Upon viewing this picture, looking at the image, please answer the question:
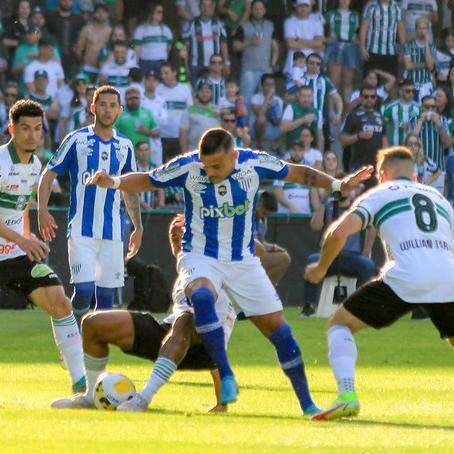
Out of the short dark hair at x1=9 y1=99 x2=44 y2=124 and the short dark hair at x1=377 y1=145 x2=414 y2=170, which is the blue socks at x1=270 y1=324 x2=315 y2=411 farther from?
the short dark hair at x1=9 y1=99 x2=44 y2=124

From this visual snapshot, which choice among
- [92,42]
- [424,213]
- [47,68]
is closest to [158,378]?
[424,213]

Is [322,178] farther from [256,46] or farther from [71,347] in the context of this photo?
[256,46]

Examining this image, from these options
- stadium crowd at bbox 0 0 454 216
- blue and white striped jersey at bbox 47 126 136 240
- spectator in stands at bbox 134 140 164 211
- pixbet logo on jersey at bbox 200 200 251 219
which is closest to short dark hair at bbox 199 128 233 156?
pixbet logo on jersey at bbox 200 200 251 219

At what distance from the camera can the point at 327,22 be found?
23531 mm

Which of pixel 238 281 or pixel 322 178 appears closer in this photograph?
pixel 238 281

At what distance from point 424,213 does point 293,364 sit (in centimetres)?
123

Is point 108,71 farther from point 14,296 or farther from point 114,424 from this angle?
point 114,424

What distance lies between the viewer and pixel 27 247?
31.6 ft

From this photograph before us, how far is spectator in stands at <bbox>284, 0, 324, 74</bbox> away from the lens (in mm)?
23172

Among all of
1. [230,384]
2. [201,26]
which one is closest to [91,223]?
[230,384]

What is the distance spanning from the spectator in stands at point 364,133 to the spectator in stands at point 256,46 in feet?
6.93

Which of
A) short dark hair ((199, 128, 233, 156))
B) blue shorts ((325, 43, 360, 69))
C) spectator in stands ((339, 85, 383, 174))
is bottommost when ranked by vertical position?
spectator in stands ((339, 85, 383, 174))

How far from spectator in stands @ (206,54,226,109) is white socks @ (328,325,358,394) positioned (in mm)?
13429

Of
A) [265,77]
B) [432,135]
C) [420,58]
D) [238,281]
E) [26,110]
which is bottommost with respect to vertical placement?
[432,135]
